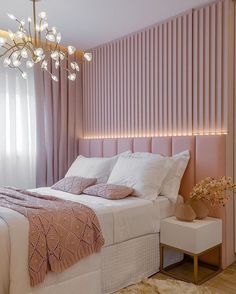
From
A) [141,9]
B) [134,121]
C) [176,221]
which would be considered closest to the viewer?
[176,221]

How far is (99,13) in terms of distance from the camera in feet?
10.2

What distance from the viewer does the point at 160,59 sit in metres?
3.37

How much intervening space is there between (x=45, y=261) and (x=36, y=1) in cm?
236

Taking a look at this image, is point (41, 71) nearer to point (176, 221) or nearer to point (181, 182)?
point (181, 182)

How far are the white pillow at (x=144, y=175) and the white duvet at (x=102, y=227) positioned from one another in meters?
0.10

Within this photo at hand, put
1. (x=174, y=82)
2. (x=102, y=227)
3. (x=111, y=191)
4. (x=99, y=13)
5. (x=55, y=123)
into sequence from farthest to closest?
(x=55, y=123) → (x=174, y=82) → (x=99, y=13) → (x=111, y=191) → (x=102, y=227)

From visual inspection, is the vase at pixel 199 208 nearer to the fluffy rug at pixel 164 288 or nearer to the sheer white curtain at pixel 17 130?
the fluffy rug at pixel 164 288

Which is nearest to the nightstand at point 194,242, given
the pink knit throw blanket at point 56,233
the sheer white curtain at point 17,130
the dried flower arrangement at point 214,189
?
the dried flower arrangement at point 214,189

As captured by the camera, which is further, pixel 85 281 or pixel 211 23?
pixel 211 23

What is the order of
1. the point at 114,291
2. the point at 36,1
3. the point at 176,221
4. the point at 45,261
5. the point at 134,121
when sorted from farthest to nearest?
the point at 134,121 < the point at 36,1 < the point at 176,221 < the point at 114,291 < the point at 45,261

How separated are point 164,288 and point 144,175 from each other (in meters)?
1.01

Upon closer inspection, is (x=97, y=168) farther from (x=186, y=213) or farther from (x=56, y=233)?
(x=56, y=233)

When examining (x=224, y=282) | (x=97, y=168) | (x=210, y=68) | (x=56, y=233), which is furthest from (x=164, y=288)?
(x=210, y=68)

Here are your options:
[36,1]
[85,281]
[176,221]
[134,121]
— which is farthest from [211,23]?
[85,281]
